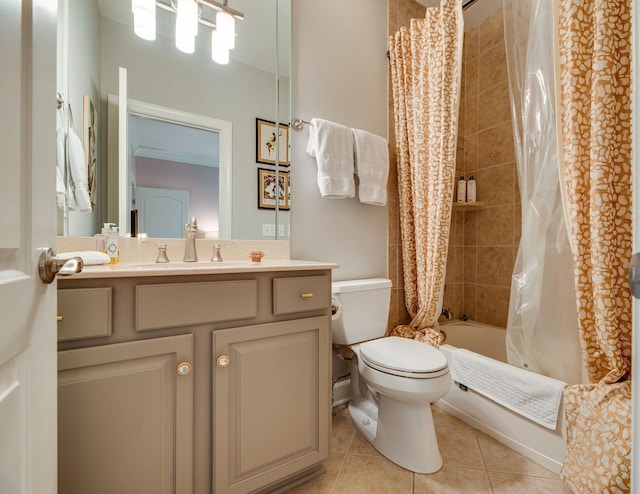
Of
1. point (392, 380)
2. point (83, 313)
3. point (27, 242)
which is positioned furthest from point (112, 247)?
point (392, 380)

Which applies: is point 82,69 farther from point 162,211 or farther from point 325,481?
point 325,481

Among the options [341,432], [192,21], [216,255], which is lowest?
[341,432]

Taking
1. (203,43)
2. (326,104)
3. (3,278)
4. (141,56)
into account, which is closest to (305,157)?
(326,104)

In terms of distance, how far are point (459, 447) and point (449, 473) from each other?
0.62 ft

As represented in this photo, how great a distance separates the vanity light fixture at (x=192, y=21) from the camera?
1.19 metres

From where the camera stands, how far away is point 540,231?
1.27 meters

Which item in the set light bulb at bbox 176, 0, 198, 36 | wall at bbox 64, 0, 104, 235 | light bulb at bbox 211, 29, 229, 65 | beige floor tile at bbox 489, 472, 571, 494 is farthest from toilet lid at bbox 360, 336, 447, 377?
light bulb at bbox 176, 0, 198, 36

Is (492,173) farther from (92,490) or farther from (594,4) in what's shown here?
(92,490)

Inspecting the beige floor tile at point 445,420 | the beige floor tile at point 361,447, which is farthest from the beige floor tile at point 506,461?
the beige floor tile at point 361,447

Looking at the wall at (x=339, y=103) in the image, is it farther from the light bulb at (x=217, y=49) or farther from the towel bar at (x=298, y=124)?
the light bulb at (x=217, y=49)

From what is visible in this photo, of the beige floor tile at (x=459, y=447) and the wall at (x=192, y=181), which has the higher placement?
the wall at (x=192, y=181)

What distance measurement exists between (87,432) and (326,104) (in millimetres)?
1734

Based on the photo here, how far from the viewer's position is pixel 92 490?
2.39 ft

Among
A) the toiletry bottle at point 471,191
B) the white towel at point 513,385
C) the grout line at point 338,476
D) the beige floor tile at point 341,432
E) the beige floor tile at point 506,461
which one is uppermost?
the toiletry bottle at point 471,191
